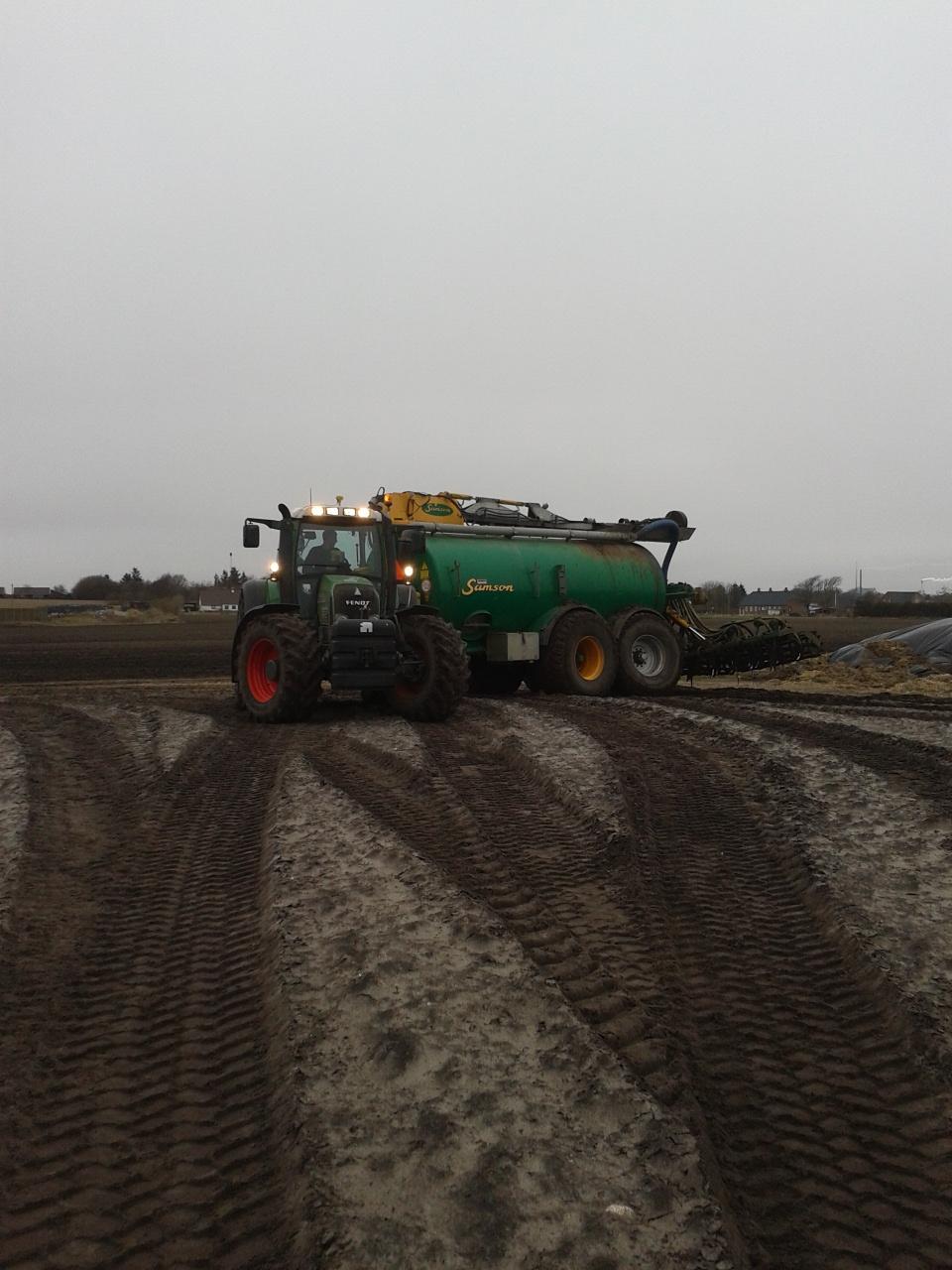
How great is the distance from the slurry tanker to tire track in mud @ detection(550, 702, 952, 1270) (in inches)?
325

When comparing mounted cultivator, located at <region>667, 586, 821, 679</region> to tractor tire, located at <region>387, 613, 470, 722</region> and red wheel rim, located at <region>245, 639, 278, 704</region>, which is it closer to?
tractor tire, located at <region>387, 613, 470, 722</region>

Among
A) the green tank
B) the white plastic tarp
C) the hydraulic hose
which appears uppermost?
the hydraulic hose

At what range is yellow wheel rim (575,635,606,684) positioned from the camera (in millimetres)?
14305

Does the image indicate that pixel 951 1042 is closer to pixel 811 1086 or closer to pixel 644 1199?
pixel 811 1086

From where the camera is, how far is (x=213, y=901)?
4375 millimetres

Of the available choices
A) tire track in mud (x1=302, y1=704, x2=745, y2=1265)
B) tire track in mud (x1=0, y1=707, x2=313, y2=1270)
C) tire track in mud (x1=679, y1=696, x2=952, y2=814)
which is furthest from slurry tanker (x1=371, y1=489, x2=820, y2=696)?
tire track in mud (x1=0, y1=707, x2=313, y2=1270)

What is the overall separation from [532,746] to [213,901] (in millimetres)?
4342

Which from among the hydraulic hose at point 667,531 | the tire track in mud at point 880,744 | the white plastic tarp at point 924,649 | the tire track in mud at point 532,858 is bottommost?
the tire track in mud at point 532,858

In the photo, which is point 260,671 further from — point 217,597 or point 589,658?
point 217,597

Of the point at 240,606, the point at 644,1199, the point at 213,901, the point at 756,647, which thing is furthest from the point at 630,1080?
the point at 756,647

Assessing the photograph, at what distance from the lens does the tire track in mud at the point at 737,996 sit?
2.30 metres

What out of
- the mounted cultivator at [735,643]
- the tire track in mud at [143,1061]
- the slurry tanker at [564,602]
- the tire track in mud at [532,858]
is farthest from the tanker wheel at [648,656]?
the tire track in mud at [143,1061]

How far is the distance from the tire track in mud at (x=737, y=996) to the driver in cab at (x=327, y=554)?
5.29 meters

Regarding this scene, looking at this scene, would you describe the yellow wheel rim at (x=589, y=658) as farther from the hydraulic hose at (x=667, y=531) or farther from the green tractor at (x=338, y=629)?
the green tractor at (x=338, y=629)
